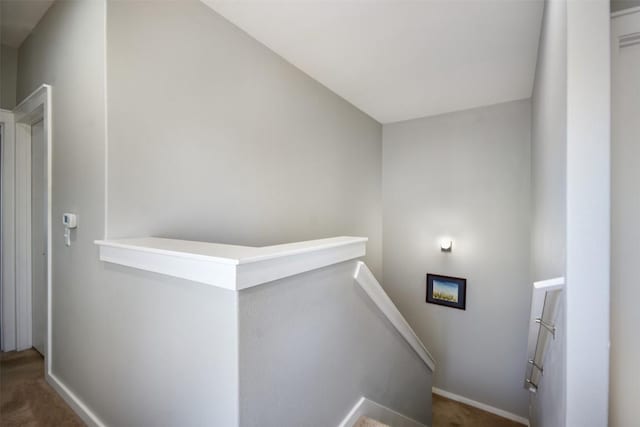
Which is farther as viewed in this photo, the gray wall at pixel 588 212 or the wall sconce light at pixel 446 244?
the wall sconce light at pixel 446 244

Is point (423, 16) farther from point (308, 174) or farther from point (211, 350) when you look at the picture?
point (211, 350)

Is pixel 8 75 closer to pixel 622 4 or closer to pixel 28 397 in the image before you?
pixel 28 397

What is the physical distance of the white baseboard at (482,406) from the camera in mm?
3296

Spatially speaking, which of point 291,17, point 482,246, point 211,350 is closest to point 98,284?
point 211,350

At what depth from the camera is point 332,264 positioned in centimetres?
136

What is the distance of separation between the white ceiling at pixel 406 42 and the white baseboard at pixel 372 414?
2.51 m

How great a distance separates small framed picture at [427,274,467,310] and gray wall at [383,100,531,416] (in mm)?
77

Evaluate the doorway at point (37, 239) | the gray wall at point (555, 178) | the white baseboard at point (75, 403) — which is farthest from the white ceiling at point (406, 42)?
the white baseboard at point (75, 403)

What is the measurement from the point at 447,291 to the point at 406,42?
9.82 ft

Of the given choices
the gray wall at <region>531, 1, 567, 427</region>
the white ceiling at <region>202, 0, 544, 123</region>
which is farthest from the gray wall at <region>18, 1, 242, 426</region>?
the gray wall at <region>531, 1, 567, 427</region>

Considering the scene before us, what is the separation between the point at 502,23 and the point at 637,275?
6.34 feet

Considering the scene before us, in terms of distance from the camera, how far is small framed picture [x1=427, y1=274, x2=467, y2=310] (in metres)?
3.64

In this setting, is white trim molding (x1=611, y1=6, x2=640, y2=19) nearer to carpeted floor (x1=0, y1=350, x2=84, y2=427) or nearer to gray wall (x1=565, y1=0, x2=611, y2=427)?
gray wall (x1=565, y1=0, x2=611, y2=427)

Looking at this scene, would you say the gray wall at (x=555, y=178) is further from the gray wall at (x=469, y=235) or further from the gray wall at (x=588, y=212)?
the gray wall at (x=469, y=235)
